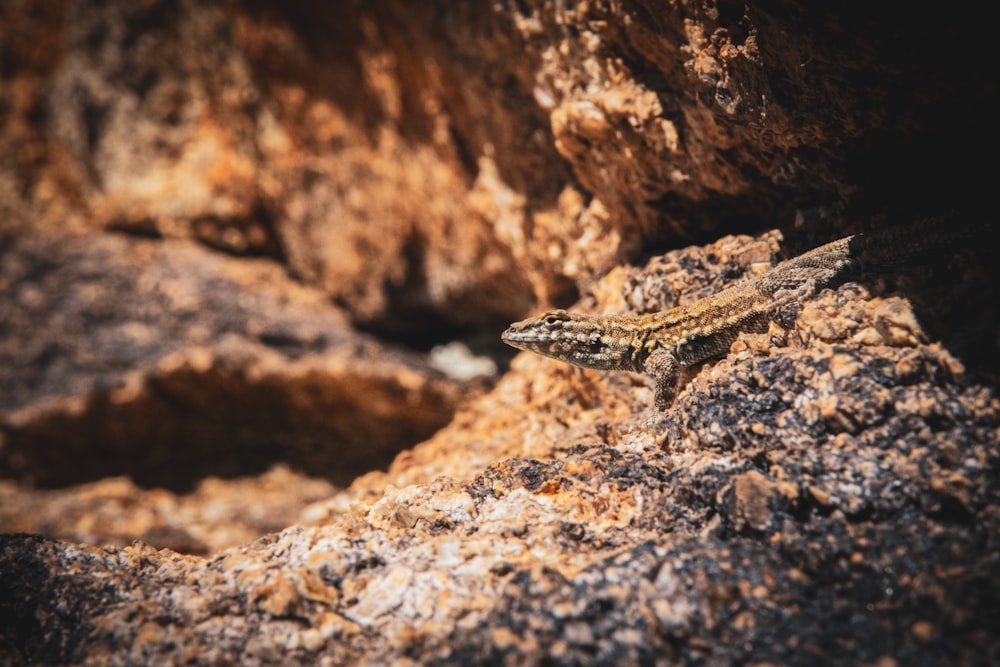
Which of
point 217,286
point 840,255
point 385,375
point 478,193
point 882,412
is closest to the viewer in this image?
point 882,412

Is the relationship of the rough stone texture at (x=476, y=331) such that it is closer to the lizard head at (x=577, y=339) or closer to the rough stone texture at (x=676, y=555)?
the rough stone texture at (x=676, y=555)

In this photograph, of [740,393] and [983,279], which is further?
[740,393]

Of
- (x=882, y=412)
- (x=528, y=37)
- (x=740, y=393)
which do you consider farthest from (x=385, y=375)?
(x=882, y=412)

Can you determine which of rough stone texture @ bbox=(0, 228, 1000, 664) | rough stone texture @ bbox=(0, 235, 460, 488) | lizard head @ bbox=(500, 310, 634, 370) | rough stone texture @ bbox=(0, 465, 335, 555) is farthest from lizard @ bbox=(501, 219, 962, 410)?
rough stone texture @ bbox=(0, 465, 335, 555)

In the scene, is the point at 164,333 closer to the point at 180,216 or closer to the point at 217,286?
the point at 217,286

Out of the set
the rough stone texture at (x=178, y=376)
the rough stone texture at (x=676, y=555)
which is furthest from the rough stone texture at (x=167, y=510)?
the rough stone texture at (x=676, y=555)

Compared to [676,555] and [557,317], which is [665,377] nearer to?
[557,317]
